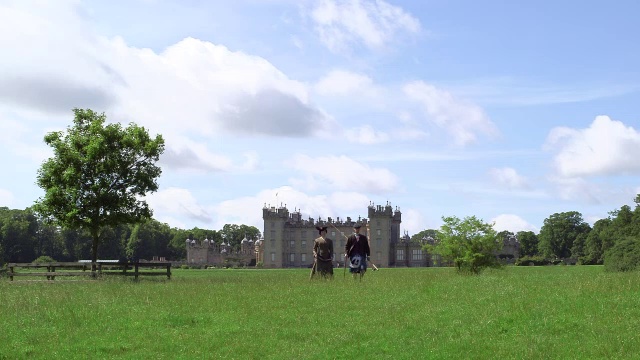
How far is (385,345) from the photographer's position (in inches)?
460

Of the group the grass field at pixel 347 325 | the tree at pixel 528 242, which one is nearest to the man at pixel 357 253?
the grass field at pixel 347 325

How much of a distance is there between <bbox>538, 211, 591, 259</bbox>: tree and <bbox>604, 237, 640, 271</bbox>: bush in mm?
90441

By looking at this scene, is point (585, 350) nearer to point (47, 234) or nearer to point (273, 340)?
point (273, 340)

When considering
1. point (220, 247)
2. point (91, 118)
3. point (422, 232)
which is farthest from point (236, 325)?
point (422, 232)

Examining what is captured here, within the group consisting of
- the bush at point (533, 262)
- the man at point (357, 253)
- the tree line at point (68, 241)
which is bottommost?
the bush at point (533, 262)

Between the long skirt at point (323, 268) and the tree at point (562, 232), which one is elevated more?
the tree at point (562, 232)

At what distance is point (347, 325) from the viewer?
13133mm

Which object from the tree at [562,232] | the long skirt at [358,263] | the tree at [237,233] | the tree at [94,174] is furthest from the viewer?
the tree at [237,233]

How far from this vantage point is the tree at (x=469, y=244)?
27.9 metres

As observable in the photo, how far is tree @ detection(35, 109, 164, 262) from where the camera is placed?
112 ft

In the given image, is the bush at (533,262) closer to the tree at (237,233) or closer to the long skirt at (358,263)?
the tree at (237,233)

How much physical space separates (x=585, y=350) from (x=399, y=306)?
4.85 meters

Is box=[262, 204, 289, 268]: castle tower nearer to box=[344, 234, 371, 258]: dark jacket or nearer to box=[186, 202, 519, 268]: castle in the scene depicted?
box=[186, 202, 519, 268]: castle

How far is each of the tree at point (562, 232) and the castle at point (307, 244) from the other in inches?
325
